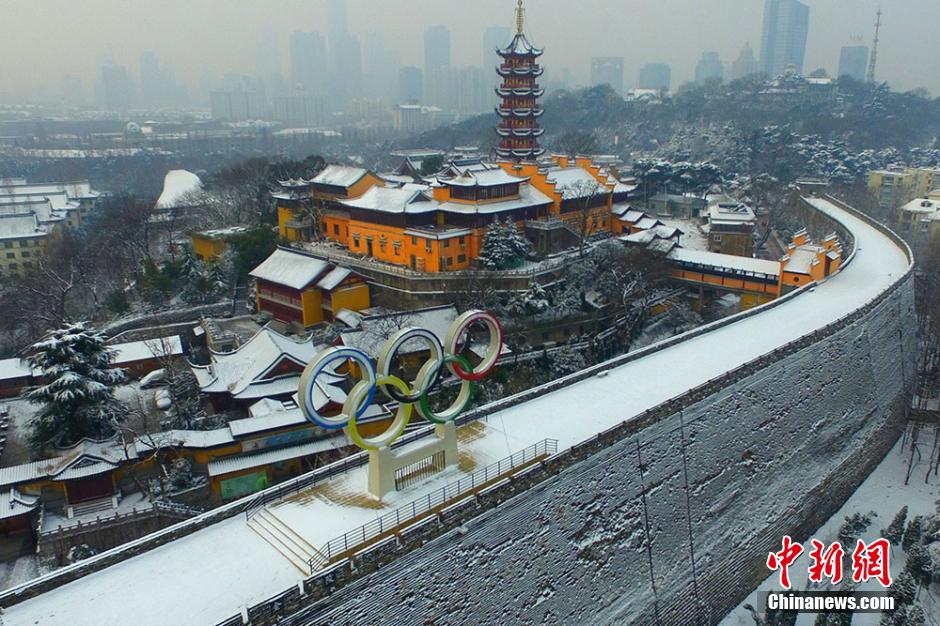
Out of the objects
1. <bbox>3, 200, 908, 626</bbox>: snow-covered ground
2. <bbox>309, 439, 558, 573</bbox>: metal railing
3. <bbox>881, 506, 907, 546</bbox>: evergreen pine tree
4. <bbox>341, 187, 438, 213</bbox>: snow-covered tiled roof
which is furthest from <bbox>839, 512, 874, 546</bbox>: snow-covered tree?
<bbox>341, 187, 438, 213</bbox>: snow-covered tiled roof

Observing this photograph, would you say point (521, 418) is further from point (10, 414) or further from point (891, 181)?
point (891, 181)

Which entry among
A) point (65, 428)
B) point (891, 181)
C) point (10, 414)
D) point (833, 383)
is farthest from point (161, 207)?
point (891, 181)

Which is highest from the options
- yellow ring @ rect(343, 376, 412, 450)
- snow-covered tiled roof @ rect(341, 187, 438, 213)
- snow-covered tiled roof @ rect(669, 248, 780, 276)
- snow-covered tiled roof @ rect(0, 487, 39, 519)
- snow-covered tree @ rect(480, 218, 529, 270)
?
snow-covered tiled roof @ rect(341, 187, 438, 213)

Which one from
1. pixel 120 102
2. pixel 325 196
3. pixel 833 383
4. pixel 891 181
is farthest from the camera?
pixel 120 102

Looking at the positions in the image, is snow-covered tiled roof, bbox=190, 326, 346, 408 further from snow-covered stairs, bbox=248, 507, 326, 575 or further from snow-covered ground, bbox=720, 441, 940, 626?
snow-covered ground, bbox=720, 441, 940, 626

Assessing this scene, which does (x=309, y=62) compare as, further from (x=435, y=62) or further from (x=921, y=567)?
(x=921, y=567)

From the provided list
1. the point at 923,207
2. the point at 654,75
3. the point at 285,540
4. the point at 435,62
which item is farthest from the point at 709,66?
the point at 285,540
